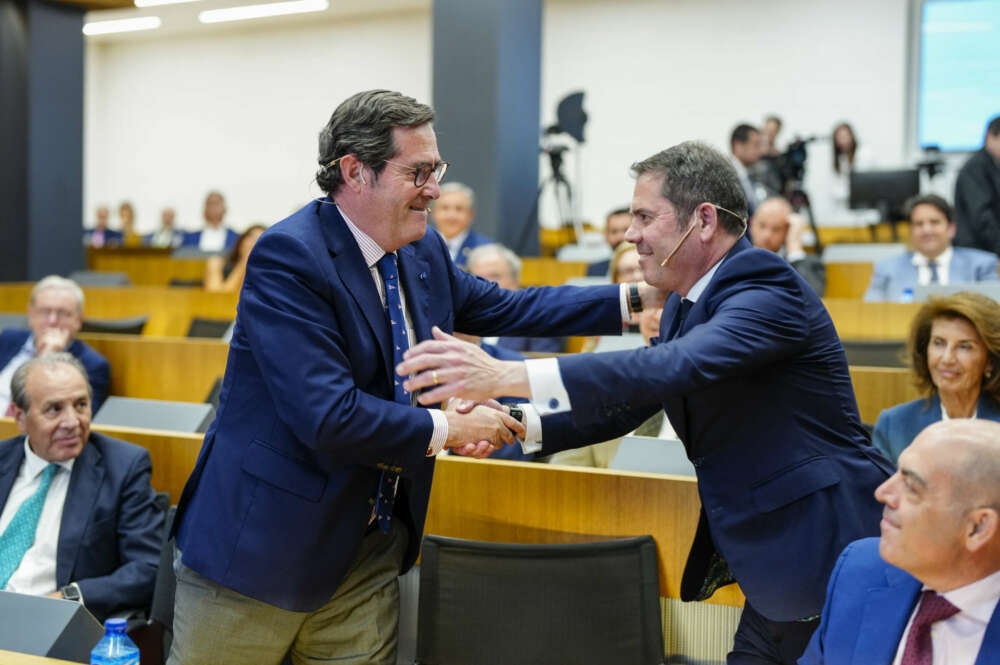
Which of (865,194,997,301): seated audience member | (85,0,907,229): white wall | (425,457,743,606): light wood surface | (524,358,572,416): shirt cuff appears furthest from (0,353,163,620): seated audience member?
(85,0,907,229): white wall

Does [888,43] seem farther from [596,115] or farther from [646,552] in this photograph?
[646,552]

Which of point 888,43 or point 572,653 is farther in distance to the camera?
point 888,43

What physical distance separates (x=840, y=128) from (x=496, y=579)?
8.68 meters

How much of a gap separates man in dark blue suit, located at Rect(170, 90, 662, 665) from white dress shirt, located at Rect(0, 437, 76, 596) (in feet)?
3.63

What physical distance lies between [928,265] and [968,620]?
406cm

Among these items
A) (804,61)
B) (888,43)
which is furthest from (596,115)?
(888,43)

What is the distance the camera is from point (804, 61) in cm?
1070

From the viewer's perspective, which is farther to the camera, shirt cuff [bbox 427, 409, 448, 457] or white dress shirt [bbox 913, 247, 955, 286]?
white dress shirt [bbox 913, 247, 955, 286]

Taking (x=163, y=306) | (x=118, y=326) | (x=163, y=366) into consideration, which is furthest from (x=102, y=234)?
(x=163, y=366)

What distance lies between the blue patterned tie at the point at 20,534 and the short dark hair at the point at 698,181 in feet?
6.62

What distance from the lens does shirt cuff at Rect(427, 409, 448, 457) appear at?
5.97 ft

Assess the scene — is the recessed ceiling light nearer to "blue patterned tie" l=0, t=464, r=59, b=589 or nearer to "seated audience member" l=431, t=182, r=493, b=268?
"seated audience member" l=431, t=182, r=493, b=268

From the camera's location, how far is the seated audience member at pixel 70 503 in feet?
9.15

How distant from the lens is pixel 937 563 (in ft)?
4.75
